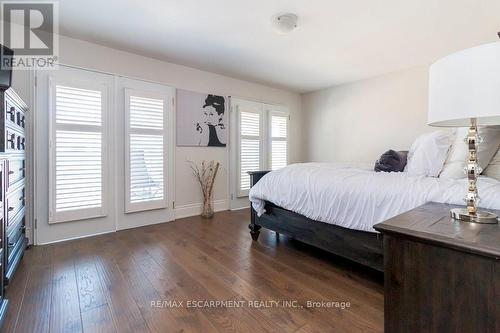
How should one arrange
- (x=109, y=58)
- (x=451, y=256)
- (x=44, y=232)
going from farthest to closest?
(x=109, y=58) < (x=44, y=232) < (x=451, y=256)

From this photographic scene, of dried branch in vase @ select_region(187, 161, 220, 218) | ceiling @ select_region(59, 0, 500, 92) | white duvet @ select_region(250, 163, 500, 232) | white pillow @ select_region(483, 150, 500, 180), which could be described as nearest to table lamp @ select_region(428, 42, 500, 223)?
white duvet @ select_region(250, 163, 500, 232)

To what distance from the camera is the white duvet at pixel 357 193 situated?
147 cm

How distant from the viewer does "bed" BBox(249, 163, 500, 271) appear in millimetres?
1530

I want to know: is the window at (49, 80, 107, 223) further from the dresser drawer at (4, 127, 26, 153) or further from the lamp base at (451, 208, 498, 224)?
the lamp base at (451, 208, 498, 224)

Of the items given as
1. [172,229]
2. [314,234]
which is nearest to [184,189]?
[172,229]

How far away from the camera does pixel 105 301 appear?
5.18ft

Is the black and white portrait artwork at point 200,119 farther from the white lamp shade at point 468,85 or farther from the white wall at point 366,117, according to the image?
the white lamp shade at point 468,85

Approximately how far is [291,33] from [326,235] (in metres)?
2.13

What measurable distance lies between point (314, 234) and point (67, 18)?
10.2 ft

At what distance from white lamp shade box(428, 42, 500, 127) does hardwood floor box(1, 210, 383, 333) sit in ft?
3.85

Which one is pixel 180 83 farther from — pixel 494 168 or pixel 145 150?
pixel 494 168

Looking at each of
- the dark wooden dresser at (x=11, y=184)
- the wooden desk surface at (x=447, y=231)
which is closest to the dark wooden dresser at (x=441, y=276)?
the wooden desk surface at (x=447, y=231)

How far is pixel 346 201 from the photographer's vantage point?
1839mm

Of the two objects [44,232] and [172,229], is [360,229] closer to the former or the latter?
[172,229]
